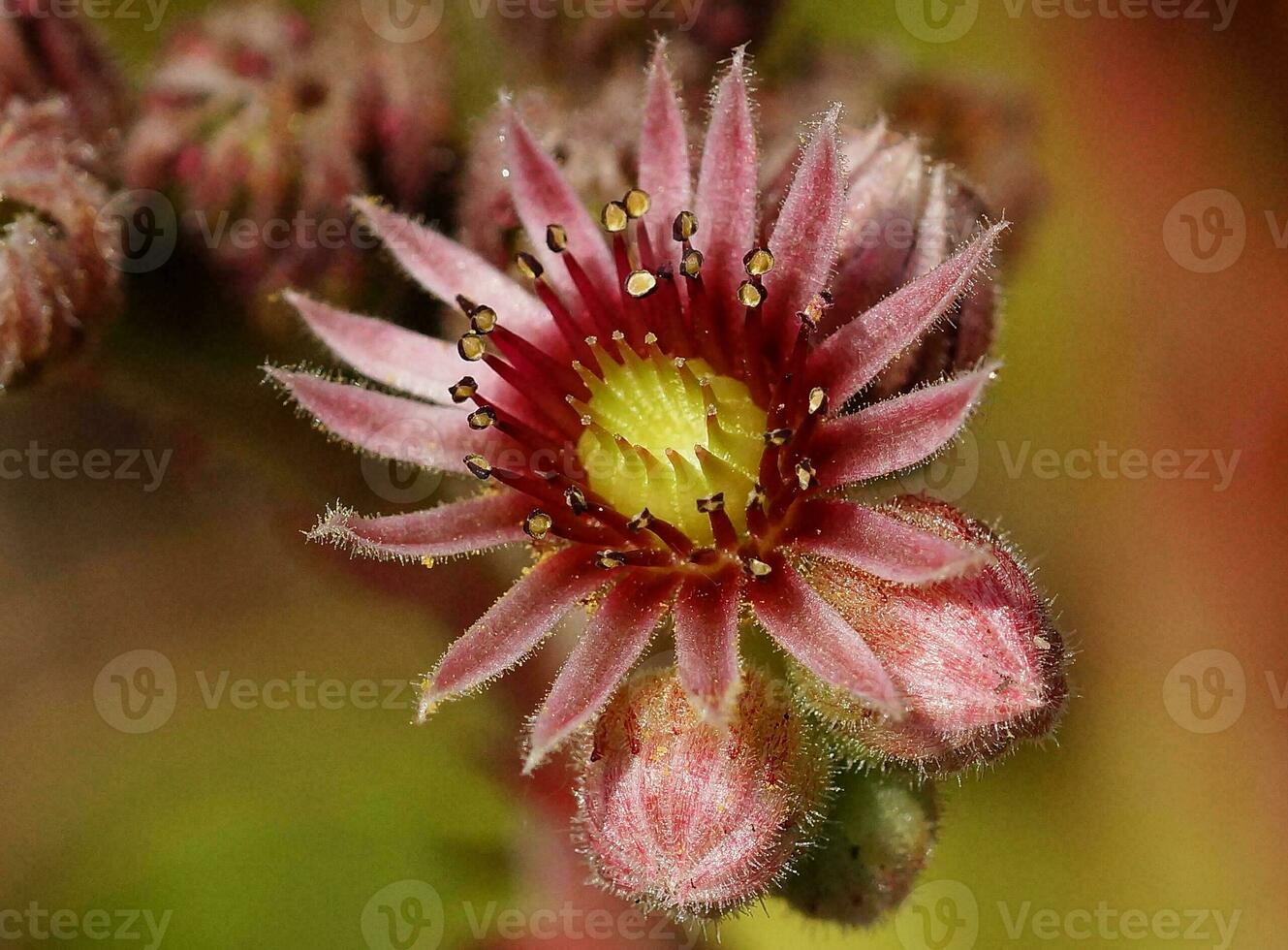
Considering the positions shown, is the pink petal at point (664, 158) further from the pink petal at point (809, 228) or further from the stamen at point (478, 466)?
the stamen at point (478, 466)

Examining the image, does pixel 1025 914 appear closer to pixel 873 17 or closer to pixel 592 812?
pixel 592 812

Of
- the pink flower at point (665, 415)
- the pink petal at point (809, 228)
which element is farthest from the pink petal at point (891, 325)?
the pink petal at point (809, 228)

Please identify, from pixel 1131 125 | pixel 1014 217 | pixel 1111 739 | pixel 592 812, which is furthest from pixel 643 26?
pixel 1111 739

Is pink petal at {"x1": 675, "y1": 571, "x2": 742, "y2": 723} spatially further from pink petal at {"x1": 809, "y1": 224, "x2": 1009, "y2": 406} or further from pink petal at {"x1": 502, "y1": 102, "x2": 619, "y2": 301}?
pink petal at {"x1": 502, "y1": 102, "x2": 619, "y2": 301}

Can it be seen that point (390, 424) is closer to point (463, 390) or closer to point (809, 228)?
point (463, 390)

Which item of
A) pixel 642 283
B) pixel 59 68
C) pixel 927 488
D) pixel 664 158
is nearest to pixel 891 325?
pixel 642 283

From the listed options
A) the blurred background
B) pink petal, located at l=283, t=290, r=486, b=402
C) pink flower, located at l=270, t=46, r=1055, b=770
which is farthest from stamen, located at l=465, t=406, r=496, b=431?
the blurred background
